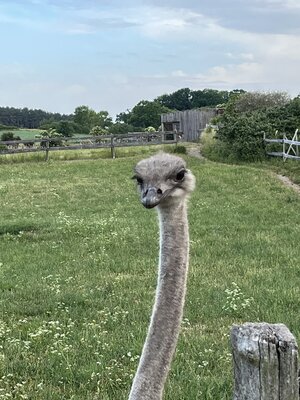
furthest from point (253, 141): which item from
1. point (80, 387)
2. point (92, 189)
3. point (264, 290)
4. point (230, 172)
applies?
point (80, 387)

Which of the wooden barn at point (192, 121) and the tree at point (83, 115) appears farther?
the tree at point (83, 115)

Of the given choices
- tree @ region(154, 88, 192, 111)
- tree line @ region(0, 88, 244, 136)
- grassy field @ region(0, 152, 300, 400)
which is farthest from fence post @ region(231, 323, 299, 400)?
tree @ region(154, 88, 192, 111)

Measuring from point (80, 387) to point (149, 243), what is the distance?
5584 millimetres

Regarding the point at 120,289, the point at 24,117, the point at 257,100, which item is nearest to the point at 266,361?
the point at 120,289

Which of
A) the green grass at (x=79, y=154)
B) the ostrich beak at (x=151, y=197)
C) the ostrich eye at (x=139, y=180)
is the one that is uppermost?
the ostrich eye at (x=139, y=180)

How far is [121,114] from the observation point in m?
74.6

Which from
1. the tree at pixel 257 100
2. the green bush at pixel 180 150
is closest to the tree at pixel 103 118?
the tree at pixel 257 100

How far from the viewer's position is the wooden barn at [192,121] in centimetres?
3928

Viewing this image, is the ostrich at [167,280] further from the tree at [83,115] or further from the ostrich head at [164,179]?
the tree at [83,115]

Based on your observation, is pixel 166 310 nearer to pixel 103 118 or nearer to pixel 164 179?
pixel 164 179

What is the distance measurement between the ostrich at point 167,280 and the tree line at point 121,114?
62736 mm

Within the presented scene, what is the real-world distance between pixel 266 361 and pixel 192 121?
3883 cm

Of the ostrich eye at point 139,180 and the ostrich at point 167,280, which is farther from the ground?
the ostrich eye at point 139,180

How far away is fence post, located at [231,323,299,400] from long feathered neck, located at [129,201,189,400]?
28 cm
